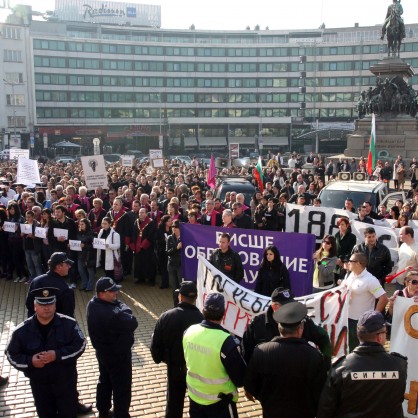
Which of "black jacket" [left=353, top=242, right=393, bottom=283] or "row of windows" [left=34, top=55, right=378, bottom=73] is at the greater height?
"row of windows" [left=34, top=55, right=378, bottom=73]

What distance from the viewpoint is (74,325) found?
4918 mm

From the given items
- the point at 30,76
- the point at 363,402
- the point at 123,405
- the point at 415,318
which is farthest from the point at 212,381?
the point at 30,76

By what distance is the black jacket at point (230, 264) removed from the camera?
25.8 feet

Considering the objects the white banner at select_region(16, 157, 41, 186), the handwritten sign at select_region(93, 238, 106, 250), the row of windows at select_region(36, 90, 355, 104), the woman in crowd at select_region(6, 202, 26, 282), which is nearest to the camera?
the handwritten sign at select_region(93, 238, 106, 250)

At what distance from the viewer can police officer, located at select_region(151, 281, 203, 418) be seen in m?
4.98

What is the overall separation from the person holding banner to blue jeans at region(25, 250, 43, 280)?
7145mm

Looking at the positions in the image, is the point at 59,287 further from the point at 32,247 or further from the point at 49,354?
the point at 32,247

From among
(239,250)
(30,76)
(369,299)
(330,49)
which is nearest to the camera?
(369,299)

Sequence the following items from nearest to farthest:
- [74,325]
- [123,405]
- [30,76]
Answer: [74,325] < [123,405] < [30,76]

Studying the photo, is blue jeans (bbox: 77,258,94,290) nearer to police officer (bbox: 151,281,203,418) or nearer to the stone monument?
police officer (bbox: 151,281,203,418)

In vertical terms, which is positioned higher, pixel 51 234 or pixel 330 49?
pixel 330 49

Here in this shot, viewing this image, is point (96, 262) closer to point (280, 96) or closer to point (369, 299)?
point (369, 299)

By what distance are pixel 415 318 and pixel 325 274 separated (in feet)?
7.39

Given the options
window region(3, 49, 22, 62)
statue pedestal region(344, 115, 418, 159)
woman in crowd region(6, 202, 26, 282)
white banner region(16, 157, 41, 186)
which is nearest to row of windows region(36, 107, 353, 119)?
window region(3, 49, 22, 62)
